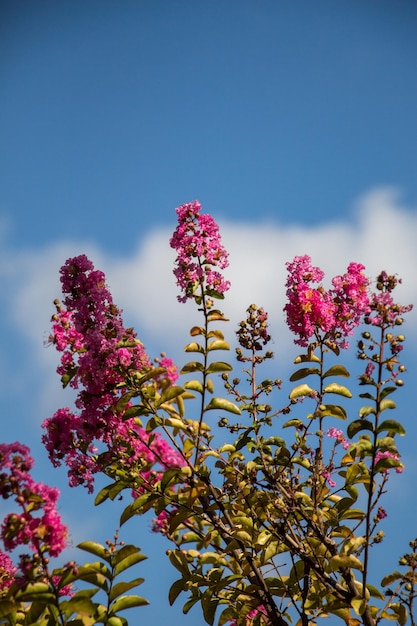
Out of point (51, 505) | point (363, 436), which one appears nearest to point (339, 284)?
point (363, 436)

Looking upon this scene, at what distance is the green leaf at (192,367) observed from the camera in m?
3.71

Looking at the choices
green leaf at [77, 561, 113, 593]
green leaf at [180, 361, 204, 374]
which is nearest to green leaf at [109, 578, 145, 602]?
green leaf at [77, 561, 113, 593]

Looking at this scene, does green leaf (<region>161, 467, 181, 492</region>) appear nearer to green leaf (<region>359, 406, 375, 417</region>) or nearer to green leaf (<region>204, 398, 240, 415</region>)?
green leaf (<region>204, 398, 240, 415</region>)

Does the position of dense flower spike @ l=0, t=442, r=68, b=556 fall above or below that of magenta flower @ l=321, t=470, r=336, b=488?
below

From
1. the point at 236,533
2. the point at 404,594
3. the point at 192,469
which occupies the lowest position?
the point at 404,594

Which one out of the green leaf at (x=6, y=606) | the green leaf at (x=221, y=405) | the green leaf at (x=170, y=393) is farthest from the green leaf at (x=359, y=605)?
the green leaf at (x=6, y=606)

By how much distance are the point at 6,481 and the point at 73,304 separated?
1.34 m

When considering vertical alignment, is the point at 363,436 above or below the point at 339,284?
below

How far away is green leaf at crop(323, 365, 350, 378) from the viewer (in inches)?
152

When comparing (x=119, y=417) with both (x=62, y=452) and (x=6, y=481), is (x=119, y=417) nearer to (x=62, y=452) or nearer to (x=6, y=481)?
(x=62, y=452)

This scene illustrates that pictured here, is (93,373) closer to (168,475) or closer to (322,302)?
(168,475)

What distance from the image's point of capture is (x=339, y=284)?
409 centimetres

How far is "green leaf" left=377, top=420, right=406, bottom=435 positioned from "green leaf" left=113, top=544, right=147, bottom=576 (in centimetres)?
110

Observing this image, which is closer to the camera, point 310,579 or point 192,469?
point 192,469
